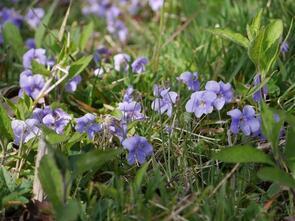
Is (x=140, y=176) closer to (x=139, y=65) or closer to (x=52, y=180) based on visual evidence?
(x=52, y=180)

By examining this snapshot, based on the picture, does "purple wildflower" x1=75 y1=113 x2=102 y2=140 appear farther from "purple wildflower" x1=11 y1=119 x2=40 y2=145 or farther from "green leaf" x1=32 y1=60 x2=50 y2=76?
"green leaf" x1=32 y1=60 x2=50 y2=76

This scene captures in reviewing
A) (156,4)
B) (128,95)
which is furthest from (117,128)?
(156,4)

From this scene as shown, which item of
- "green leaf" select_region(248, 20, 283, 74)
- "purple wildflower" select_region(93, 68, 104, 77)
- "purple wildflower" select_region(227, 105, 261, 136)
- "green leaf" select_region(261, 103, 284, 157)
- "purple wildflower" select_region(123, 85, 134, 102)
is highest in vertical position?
"green leaf" select_region(248, 20, 283, 74)

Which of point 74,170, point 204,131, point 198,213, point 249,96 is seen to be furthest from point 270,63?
point 74,170

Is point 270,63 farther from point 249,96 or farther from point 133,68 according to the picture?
point 133,68

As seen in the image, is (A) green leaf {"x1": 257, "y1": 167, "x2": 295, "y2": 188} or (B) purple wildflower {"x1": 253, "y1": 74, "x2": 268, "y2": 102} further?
(B) purple wildflower {"x1": 253, "y1": 74, "x2": 268, "y2": 102}

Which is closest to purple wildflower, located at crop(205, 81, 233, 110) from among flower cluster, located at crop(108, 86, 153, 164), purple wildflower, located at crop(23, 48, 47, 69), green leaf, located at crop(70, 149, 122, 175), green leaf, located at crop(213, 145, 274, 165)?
flower cluster, located at crop(108, 86, 153, 164)

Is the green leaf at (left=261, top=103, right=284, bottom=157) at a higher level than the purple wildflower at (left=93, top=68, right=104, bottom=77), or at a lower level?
higher
